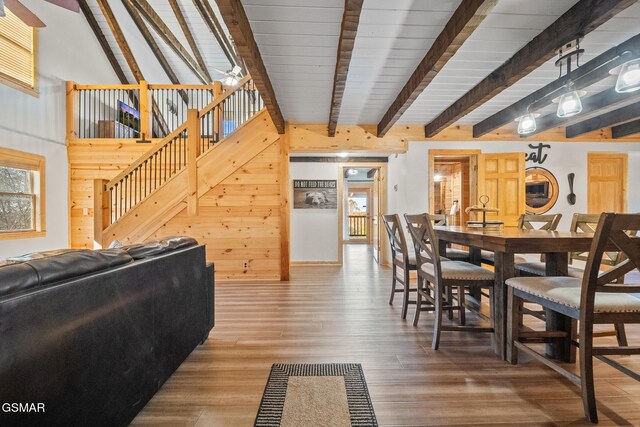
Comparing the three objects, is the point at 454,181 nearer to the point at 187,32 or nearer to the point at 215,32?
the point at 215,32

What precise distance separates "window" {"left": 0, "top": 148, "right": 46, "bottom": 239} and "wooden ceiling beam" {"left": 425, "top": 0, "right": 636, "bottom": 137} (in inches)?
258

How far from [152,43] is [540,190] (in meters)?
9.63

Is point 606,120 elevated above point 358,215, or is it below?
above

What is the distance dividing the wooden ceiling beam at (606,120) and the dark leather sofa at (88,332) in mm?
5589

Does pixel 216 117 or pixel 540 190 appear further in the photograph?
pixel 216 117

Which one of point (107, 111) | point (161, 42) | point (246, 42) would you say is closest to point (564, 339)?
point (246, 42)

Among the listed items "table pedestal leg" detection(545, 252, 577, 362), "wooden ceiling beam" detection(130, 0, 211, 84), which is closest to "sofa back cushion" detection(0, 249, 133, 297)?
"table pedestal leg" detection(545, 252, 577, 362)

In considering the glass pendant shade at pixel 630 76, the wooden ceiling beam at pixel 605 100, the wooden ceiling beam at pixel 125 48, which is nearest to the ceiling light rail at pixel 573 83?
the glass pendant shade at pixel 630 76

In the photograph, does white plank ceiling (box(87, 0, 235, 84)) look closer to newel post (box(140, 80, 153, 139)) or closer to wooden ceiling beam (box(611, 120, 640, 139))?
newel post (box(140, 80, 153, 139))

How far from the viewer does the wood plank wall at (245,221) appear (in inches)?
193

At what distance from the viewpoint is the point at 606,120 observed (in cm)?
445

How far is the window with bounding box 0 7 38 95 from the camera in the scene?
184 inches

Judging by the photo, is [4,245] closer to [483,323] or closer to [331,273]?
[331,273]

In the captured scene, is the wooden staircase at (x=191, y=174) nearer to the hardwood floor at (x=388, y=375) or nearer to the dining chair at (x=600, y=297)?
the hardwood floor at (x=388, y=375)
